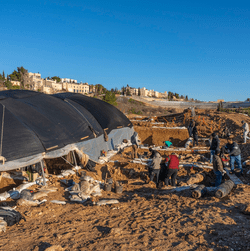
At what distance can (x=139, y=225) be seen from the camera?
4211 mm

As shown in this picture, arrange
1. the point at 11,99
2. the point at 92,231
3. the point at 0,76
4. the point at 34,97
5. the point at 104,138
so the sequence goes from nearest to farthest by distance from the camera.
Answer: the point at 92,231
the point at 11,99
the point at 34,97
the point at 104,138
the point at 0,76

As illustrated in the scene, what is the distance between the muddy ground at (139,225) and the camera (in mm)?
3498

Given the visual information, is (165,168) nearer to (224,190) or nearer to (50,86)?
(224,190)

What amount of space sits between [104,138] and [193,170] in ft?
17.7

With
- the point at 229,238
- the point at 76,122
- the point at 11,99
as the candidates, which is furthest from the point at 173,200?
the point at 11,99

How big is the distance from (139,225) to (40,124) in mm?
5936

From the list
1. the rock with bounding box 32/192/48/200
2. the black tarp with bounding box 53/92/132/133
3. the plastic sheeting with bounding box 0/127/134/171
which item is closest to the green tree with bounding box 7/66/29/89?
the black tarp with bounding box 53/92/132/133

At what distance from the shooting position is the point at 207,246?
3389 millimetres

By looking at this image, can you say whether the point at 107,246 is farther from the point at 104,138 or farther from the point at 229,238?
the point at 104,138

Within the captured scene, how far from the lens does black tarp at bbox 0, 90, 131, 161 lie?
6790mm

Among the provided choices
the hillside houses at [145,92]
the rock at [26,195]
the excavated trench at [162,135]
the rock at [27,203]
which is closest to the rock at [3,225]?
the rock at [27,203]

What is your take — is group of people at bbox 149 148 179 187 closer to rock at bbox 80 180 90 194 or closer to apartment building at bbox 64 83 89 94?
rock at bbox 80 180 90 194

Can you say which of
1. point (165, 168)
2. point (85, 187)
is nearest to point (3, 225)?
point (85, 187)

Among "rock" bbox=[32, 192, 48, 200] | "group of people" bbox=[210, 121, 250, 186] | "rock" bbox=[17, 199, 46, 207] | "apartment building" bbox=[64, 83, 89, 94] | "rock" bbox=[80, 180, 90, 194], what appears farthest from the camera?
"apartment building" bbox=[64, 83, 89, 94]
